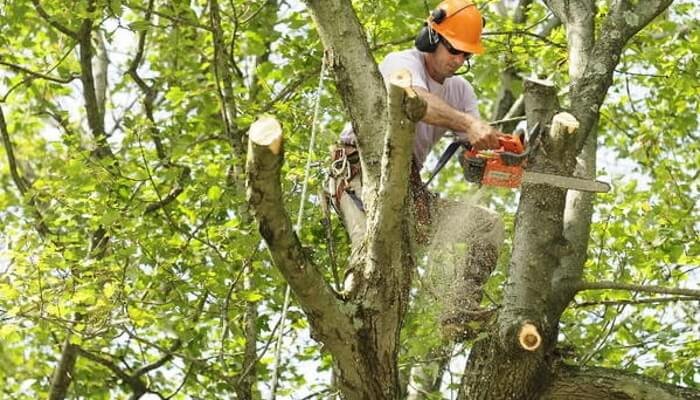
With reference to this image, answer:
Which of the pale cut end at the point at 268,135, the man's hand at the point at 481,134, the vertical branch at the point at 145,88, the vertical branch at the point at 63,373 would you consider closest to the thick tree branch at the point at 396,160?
the pale cut end at the point at 268,135

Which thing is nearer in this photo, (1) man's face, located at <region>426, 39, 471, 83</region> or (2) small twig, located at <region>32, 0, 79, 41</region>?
(1) man's face, located at <region>426, 39, 471, 83</region>

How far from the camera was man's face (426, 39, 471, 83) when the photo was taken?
5004 mm

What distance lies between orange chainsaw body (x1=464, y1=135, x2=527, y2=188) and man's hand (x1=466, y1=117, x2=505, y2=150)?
33 mm

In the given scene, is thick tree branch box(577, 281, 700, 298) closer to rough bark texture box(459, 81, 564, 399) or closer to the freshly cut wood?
rough bark texture box(459, 81, 564, 399)

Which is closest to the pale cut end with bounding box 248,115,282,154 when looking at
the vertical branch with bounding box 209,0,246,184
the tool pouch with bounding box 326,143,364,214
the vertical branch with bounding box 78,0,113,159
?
the tool pouch with bounding box 326,143,364,214

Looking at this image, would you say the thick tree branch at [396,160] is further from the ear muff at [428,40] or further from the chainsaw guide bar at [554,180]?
the ear muff at [428,40]

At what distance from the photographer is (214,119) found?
895 centimetres

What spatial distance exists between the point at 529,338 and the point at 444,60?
1426 millimetres

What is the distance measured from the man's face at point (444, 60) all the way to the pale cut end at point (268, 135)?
1.97 m

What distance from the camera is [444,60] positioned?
16.5ft

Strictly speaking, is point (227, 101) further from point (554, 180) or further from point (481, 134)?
point (554, 180)

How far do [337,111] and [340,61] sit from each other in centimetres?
223

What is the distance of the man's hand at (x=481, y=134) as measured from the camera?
465 cm

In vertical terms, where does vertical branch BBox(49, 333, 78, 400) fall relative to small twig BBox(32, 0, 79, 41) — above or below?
below
